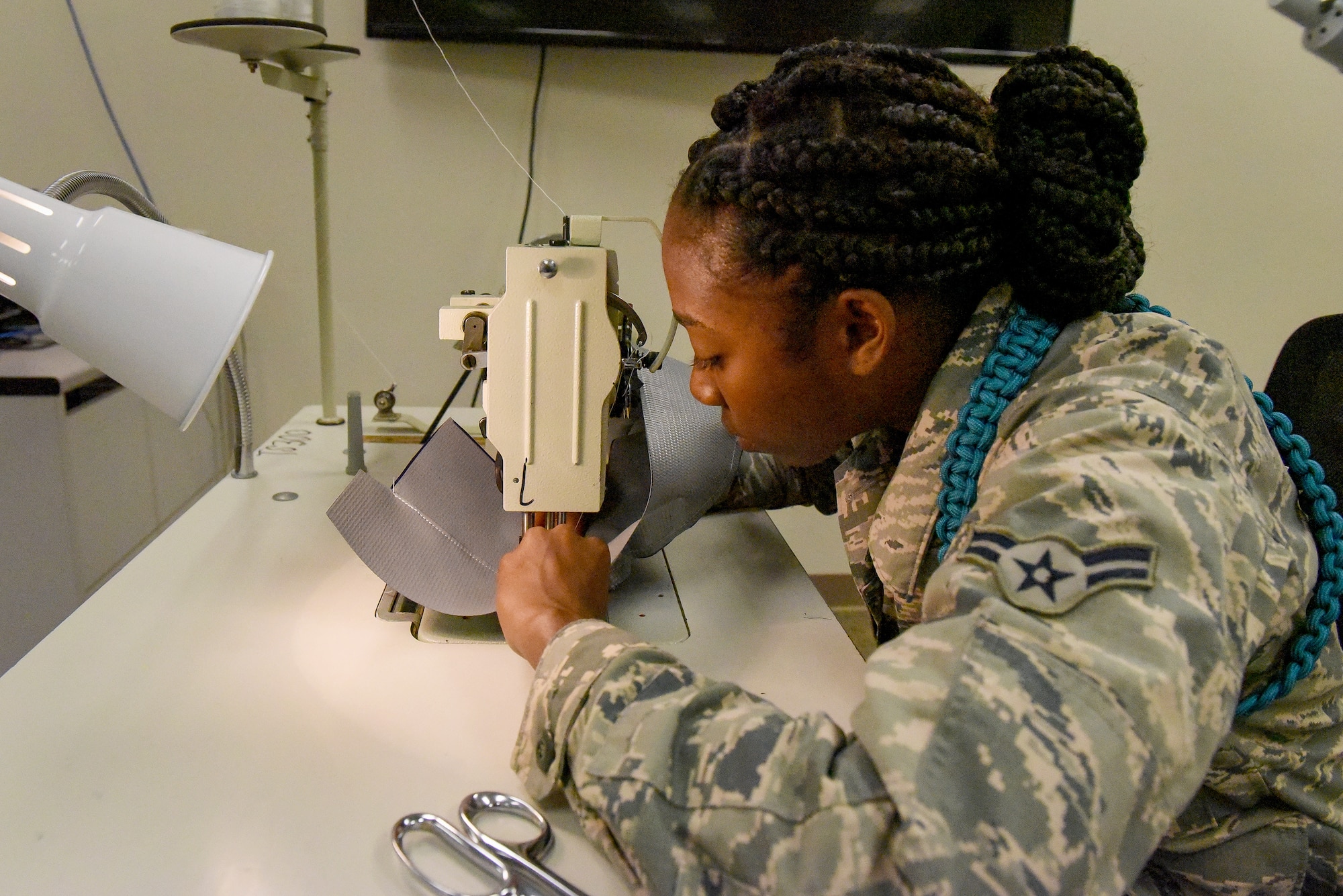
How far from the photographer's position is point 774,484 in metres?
1.11

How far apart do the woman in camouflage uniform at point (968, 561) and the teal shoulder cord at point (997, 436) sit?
0.04ft

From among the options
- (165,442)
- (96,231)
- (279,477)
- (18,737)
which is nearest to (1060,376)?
(96,231)

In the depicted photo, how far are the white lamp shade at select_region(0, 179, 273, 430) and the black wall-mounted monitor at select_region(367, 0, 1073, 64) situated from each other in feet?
4.00

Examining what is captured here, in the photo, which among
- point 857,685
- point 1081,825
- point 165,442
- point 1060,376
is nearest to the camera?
point 1081,825

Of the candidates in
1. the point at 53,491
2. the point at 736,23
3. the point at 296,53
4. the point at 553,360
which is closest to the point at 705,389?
the point at 553,360

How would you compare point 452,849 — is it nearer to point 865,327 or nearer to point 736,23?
point 865,327

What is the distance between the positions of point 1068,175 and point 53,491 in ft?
4.18

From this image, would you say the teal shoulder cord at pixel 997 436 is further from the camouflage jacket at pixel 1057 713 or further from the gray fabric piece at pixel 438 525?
the gray fabric piece at pixel 438 525

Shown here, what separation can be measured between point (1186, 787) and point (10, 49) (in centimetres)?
202

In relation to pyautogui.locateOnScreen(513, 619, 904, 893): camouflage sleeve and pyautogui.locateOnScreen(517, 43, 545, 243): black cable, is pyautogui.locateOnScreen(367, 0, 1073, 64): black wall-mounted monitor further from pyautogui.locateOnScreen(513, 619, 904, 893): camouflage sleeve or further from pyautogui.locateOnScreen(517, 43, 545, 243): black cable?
pyautogui.locateOnScreen(513, 619, 904, 893): camouflage sleeve

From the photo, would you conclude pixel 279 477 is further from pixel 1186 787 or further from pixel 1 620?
pixel 1186 787

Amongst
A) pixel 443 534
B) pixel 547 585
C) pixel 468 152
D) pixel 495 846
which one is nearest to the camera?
pixel 495 846

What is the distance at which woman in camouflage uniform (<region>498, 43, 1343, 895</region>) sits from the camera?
1.42 feet

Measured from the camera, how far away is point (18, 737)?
62cm
